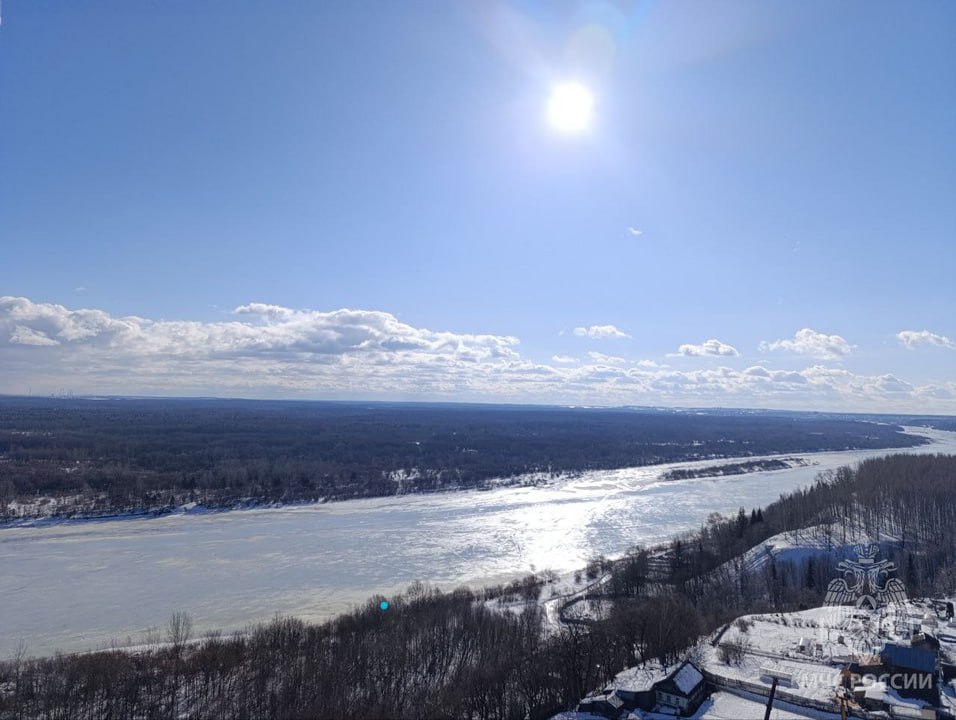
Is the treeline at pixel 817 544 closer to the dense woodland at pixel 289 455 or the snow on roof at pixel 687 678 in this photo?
the snow on roof at pixel 687 678

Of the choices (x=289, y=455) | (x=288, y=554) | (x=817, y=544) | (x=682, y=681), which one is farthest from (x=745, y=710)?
(x=289, y=455)

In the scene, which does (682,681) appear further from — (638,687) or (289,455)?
(289,455)

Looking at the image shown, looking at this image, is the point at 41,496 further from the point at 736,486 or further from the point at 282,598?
the point at 736,486

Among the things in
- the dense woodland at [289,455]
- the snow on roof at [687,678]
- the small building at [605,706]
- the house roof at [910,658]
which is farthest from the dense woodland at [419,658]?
the dense woodland at [289,455]

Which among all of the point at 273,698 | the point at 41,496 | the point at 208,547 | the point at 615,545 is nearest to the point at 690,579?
the point at 615,545

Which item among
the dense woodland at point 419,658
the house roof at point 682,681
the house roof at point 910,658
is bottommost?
the dense woodland at point 419,658

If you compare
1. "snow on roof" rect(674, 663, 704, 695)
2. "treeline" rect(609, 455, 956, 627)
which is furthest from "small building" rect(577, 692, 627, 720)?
"treeline" rect(609, 455, 956, 627)

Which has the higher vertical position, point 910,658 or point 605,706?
point 910,658
